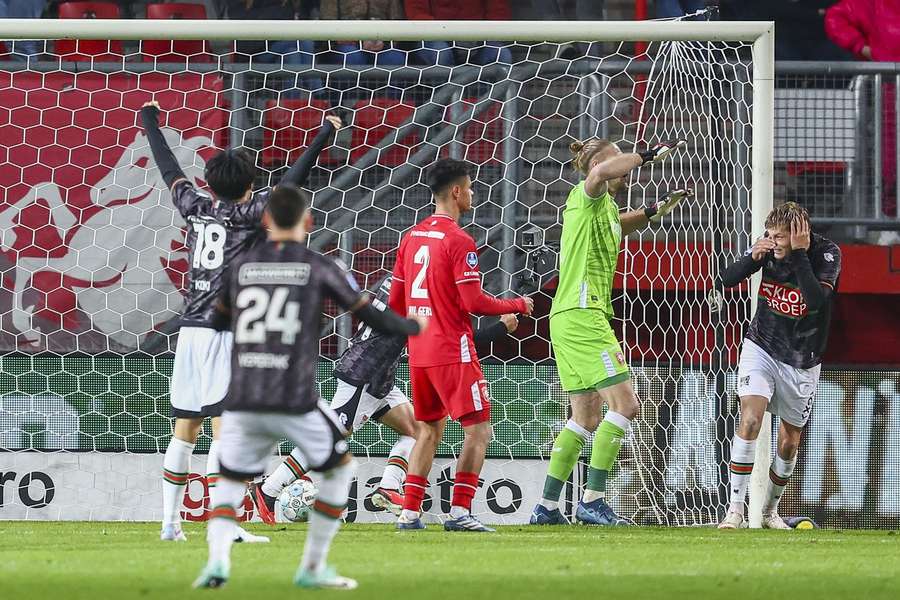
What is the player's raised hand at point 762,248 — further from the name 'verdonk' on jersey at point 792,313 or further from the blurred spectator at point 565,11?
the blurred spectator at point 565,11

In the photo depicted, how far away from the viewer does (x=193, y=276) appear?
23.6 ft

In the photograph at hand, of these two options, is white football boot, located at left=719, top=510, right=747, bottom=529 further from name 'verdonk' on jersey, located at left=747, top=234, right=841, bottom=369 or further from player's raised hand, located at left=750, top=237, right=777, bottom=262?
player's raised hand, located at left=750, top=237, right=777, bottom=262

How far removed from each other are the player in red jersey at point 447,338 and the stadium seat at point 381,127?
93.1 inches

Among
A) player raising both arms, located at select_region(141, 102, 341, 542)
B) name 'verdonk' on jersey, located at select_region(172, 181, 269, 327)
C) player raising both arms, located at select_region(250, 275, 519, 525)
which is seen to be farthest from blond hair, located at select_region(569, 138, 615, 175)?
name 'verdonk' on jersey, located at select_region(172, 181, 269, 327)

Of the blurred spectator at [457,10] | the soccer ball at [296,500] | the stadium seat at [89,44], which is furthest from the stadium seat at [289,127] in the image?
the soccer ball at [296,500]

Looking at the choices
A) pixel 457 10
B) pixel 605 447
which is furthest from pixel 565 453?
pixel 457 10

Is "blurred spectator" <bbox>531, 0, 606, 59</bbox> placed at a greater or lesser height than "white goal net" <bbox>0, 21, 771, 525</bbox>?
greater

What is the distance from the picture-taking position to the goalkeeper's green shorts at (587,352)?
27.1 feet

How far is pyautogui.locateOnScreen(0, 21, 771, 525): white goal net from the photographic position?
9641 millimetres

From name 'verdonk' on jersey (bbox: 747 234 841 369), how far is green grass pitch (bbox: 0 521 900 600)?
3.93 ft

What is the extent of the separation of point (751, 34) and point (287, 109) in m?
3.31

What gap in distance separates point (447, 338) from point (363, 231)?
2637 mm

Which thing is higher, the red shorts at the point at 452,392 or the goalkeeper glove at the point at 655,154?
the goalkeeper glove at the point at 655,154

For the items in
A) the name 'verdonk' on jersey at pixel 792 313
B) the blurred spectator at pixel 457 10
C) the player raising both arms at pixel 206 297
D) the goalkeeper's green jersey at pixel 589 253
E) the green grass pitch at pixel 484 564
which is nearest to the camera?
the green grass pitch at pixel 484 564
